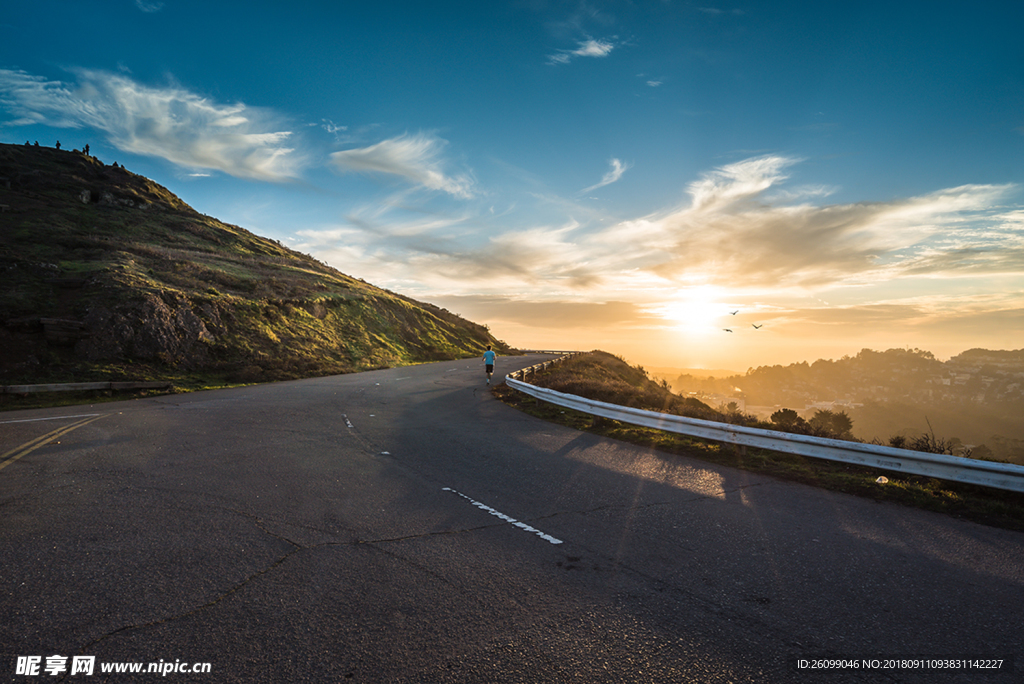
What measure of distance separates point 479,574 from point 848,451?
280 inches

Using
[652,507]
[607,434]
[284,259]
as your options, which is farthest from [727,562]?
[284,259]

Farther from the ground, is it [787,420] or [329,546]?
[787,420]

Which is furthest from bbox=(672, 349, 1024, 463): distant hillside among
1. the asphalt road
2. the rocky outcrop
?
the asphalt road

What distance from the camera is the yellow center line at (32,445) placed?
319 inches

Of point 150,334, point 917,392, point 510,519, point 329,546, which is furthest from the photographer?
point 917,392

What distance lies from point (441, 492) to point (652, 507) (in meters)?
3.19

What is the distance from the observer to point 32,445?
9141 mm

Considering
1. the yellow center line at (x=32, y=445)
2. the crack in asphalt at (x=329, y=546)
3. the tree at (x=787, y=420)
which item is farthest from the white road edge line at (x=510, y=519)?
the tree at (x=787, y=420)

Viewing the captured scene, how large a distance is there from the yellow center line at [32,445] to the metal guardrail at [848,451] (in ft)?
41.1

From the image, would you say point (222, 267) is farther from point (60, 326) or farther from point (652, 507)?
point (652, 507)

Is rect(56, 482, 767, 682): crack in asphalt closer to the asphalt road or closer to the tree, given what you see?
the asphalt road

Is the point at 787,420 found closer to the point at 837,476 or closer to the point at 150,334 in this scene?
the point at 837,476

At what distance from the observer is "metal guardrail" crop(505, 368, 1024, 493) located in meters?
6.31

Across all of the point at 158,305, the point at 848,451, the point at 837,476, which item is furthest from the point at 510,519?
the point at 158,305
